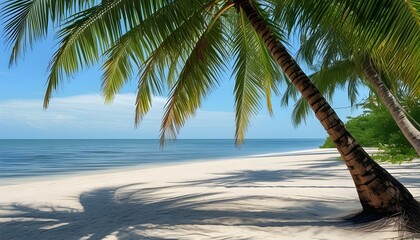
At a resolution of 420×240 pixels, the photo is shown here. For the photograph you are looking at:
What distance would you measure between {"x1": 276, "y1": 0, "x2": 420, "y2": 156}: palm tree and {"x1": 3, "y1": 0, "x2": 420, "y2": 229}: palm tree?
0.75 m

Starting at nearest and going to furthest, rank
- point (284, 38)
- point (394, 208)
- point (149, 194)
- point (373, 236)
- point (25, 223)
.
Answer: point (373, 236) < point (394, 208) < point (25, 223) < point (284, 38) < point (149, 194)

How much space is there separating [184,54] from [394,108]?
3637 millimetres

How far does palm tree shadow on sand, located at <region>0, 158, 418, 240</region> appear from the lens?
505 centimetres

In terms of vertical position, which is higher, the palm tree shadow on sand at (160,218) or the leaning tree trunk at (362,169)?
the leaning tree trunk at (362,169)

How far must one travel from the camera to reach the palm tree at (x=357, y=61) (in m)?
4.33

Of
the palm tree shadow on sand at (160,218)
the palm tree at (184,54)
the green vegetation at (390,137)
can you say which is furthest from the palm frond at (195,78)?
the green vegetation at (390,137)

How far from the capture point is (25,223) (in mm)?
5711

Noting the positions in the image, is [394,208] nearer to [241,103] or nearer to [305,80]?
[305,80]

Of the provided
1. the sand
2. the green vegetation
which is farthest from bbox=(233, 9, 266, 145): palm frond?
the green vegetation

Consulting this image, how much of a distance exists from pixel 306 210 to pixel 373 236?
139 cm

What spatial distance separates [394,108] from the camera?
23.6 feet

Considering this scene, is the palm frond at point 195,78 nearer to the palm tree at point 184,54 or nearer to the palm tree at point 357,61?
the palm tree at point 184,54

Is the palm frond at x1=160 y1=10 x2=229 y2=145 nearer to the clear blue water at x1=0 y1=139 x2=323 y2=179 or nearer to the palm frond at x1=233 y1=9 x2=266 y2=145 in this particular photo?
the palm frond at x1=233 y1=9 x2=266 y2=145

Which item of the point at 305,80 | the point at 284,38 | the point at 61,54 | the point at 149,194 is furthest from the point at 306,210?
the point at 61,54
